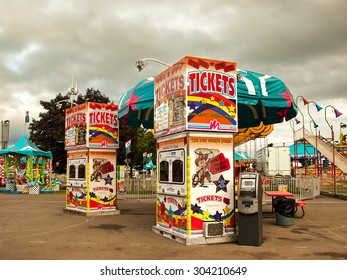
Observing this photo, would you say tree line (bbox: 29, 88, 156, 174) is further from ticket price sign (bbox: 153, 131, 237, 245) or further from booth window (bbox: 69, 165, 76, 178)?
ticket price sign (bbox: 153, 131, 237, 245)

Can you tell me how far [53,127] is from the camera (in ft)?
118

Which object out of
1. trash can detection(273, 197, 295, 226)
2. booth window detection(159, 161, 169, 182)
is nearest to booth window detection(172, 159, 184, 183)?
booth window detection(159, 161, 169, 182)

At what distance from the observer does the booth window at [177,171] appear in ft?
31.9

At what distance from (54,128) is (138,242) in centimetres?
2875

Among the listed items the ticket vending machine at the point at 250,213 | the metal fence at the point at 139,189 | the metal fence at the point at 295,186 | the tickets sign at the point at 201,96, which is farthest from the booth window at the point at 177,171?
the metal fence at the point at 139,189

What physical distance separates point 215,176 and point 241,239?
1.71m

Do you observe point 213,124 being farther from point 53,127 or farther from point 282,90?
point 53,127

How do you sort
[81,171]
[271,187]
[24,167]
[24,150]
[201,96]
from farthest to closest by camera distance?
[24,167], [24,150], [271,187], [81,171], [201,96]

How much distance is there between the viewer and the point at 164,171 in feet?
35.0

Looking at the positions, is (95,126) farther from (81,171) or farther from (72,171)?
(72,171)

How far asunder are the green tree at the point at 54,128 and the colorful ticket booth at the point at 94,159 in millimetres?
19949

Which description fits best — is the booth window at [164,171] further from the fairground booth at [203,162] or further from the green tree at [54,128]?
the green tree at [54,128]

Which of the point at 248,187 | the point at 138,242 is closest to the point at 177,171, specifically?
the point at 248,187
